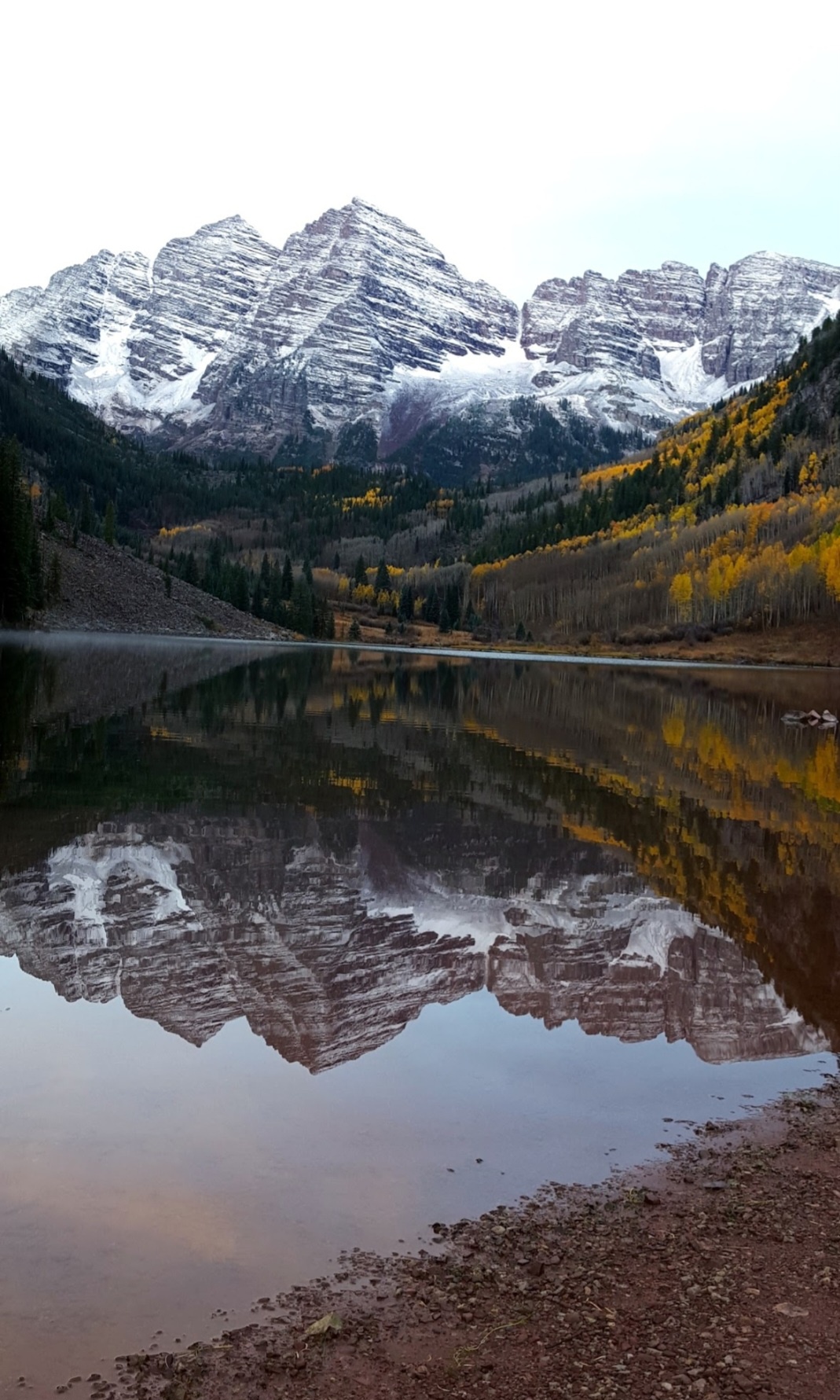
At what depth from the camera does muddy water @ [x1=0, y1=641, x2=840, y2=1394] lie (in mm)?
7285

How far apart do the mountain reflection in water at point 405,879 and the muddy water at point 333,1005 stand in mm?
72

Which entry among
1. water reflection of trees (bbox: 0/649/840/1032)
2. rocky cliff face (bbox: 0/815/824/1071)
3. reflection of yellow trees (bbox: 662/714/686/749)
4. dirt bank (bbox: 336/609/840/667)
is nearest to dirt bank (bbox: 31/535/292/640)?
dirt bank (bbox: 336/609/840/667)

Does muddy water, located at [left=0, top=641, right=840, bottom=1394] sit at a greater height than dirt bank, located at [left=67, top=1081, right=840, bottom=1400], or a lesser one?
greater

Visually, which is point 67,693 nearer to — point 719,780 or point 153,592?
point 719,780

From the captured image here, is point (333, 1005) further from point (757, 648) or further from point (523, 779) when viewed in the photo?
point (757, 648)

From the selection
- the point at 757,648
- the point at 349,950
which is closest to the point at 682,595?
the point at 757,648

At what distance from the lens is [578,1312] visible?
666cm

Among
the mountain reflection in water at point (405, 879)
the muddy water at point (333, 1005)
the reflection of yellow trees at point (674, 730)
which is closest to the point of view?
the muddy water at point (333, 1005)

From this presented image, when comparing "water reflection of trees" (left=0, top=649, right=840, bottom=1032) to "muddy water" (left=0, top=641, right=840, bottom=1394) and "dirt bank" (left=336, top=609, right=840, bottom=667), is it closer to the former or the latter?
"muddy water" (left=0, top=641, right=840, bottom=1394)

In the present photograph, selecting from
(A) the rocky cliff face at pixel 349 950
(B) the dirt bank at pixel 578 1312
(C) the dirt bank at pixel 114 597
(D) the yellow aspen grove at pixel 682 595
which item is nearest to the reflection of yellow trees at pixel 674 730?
(A) the rocky cliff face at pixel 349 950

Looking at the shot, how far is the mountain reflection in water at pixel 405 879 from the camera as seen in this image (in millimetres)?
11945

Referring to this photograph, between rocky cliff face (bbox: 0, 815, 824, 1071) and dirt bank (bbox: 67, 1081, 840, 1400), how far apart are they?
315cm

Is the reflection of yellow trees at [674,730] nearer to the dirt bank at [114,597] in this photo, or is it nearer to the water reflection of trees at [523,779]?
the water reflection of trees at [523,779]

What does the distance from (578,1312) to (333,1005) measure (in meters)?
5.26
